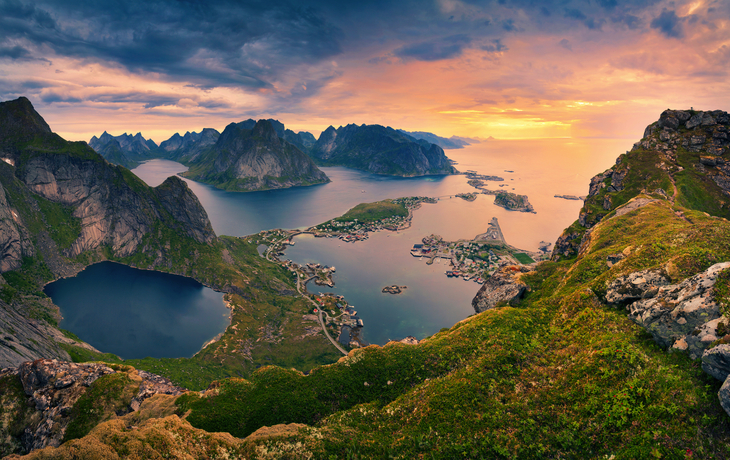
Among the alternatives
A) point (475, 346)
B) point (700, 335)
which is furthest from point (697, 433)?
point (475, 346)

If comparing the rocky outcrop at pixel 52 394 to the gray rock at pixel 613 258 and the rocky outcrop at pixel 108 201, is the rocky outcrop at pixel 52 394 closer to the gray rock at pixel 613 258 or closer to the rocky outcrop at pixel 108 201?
the gray rock at pixel 613 258

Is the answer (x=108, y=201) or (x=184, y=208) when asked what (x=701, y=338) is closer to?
(x=184, y=208)

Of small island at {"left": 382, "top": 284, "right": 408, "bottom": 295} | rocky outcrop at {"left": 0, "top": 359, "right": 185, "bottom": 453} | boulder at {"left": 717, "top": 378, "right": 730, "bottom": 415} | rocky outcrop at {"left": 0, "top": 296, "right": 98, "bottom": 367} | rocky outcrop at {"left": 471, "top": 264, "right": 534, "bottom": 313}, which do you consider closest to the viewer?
boulder at {"left": 717, "top": 378, "right": 730, "bottom": 415}

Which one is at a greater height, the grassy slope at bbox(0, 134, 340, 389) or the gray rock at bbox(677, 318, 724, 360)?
the gray rock at bbox(677, 318, 724, 360)

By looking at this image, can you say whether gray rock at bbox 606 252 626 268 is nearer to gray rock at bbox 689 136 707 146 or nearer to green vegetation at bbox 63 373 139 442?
green vegetation at bbox 63 373 139 442

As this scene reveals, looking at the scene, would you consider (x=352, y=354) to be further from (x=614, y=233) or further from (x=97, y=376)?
(x=614, y=233)

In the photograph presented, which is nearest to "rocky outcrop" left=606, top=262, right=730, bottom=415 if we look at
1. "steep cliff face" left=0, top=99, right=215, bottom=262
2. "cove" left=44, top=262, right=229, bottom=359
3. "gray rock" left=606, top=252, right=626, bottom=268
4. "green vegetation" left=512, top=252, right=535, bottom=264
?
"gray rock" left=606, top=252, right=626, bottom=268

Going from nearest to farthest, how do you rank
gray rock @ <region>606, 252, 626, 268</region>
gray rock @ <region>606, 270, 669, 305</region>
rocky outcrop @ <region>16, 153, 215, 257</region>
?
gray rock @ <region>606, 270, 669, 305</region>, gray rock @ <region>606, 252, 626, 268</region>, rocky outcrop @ <region>16, 153, 215, 257</region>
